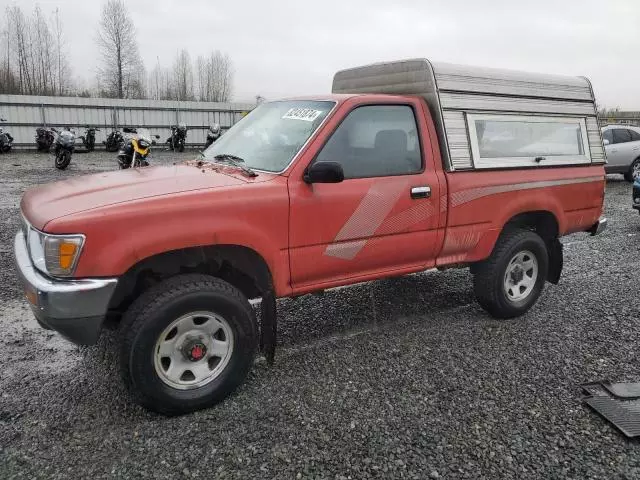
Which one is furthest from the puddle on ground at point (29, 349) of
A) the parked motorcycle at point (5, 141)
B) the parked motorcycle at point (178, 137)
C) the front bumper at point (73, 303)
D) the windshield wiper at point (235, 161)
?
the parked motorcycle at point (178, 137)

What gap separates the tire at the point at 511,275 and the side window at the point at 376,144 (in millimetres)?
1230

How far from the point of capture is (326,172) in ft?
11.0

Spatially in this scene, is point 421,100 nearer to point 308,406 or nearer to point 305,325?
point 305,325

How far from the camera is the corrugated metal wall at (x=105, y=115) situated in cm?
2080

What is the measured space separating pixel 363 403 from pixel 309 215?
127 cm

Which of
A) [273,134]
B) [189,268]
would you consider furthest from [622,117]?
[189,268]

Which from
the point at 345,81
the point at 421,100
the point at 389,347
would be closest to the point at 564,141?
the point at 421,100

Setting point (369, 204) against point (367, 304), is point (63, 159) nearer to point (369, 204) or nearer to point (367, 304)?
point (367, 304)

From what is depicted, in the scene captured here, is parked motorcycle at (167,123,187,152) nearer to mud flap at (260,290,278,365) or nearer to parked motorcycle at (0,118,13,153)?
parked motorcycle at (0,118,13,153)

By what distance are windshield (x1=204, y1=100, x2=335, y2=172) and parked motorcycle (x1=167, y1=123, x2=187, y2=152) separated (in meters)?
19.2

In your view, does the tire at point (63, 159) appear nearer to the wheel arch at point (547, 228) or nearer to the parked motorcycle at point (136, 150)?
the parked motorcycle at point (136, 150)

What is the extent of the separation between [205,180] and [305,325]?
1.75m

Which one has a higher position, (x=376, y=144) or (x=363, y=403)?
(x=376, y=144)

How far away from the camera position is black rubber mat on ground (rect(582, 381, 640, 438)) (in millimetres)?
3146
